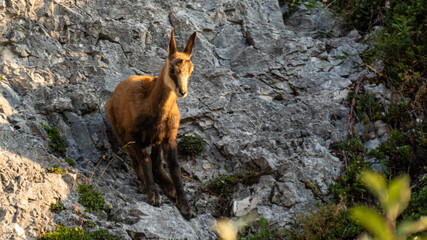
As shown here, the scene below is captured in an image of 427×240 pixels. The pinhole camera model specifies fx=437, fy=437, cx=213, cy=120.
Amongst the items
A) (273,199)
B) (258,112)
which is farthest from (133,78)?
(273,199)

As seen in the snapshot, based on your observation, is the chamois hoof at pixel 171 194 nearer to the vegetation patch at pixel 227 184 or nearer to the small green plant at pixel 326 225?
the vegetation patch at pixel 227 184

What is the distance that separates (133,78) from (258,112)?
236 cm

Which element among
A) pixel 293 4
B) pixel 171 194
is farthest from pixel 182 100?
pixel 293 4

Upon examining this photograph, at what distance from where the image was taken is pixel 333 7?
1009 centimetres

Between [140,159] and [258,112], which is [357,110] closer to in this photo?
[258,112]

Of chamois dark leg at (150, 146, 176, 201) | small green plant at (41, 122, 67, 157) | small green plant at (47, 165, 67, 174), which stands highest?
small green plant at (41, 122, 67, 157)

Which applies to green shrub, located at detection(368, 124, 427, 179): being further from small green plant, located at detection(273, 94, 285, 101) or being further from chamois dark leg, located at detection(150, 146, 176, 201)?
chamois dark leg, located at detection(150, 146, 176, 201)

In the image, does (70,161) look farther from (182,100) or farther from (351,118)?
(351,118)

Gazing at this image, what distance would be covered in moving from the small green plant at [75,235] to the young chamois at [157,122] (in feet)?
3.32

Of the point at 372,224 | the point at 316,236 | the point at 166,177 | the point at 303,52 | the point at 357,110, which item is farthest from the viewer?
the point at 303,52

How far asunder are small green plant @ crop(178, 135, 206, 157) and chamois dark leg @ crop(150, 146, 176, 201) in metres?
0.47

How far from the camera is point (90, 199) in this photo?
6.04 meters

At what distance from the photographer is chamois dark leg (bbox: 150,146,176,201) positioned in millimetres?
6910

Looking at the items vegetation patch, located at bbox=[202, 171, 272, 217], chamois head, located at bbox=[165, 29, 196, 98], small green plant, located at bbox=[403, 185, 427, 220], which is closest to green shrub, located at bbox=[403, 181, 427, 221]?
small green plant, located at bbox=[403, 185, 427, 220]
